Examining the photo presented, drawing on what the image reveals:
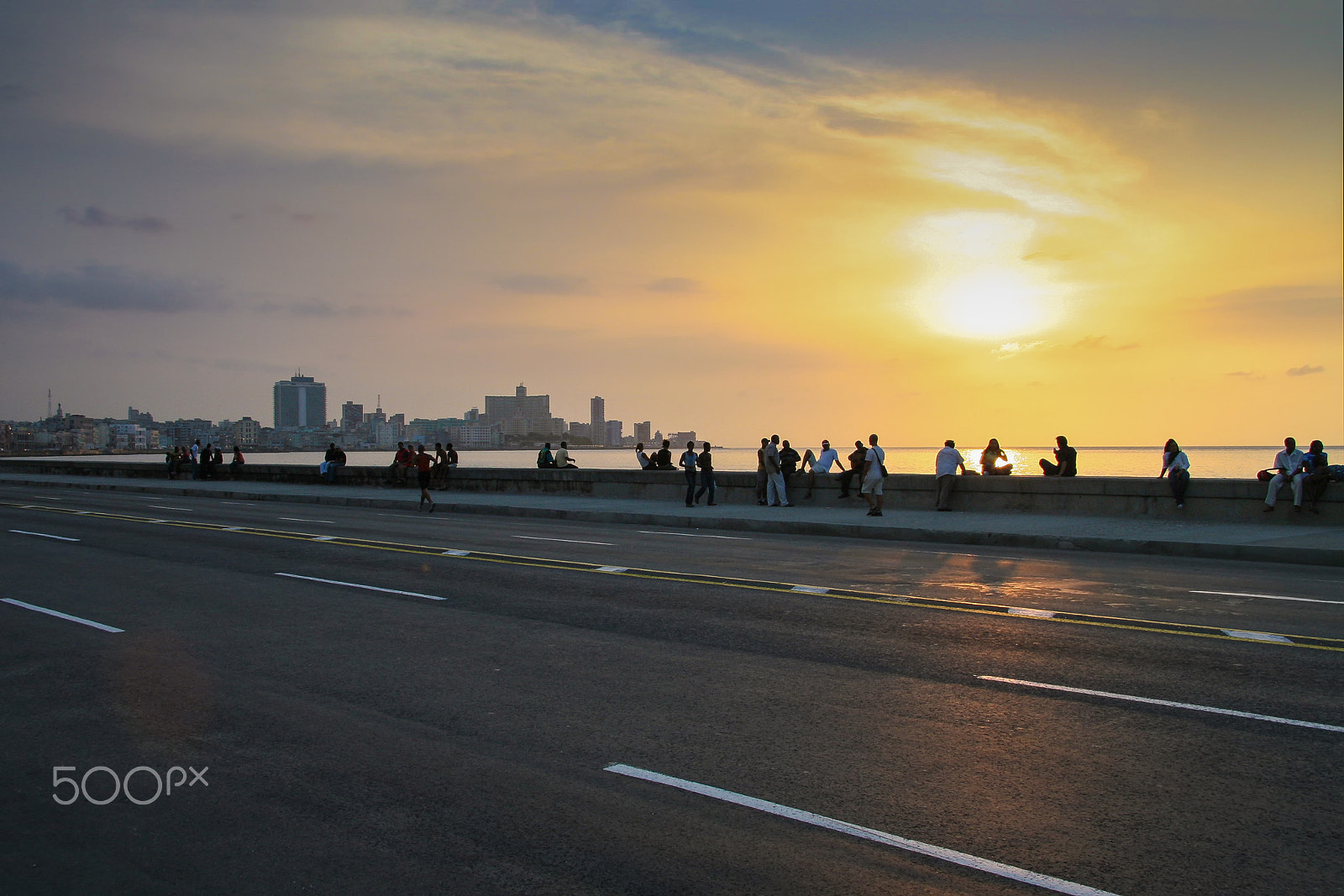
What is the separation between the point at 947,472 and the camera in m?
23.0

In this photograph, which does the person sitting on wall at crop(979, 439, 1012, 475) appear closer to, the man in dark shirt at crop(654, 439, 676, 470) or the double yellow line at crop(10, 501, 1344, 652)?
the man in dark shirt at crop(654, 439, 676, 470)

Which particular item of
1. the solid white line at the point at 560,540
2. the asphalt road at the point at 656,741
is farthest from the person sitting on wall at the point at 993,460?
the asphalt road at the point at 656,741

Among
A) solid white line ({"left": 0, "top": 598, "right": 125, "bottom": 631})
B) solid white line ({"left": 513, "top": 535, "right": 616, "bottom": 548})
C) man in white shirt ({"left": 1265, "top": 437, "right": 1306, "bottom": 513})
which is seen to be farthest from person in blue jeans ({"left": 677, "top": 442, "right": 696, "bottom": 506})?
solid white line ({"left": 0, "top": 598, "right": 125, "bottom": 631})

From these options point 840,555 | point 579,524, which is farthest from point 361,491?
point 840,555

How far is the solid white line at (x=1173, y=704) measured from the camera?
603 centimetres

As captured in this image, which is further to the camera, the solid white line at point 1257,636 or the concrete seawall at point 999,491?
the concrete seawall at point 999,491

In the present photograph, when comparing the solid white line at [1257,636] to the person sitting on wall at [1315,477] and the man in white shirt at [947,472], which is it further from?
the man in white shirt at [947,472]

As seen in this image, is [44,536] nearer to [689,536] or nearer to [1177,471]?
[689,536]

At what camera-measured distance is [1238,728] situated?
5.95 m

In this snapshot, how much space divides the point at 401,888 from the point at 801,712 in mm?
3096

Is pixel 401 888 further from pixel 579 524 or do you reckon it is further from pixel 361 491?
pixel 361 491

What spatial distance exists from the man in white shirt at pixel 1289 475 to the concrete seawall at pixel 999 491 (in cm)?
18

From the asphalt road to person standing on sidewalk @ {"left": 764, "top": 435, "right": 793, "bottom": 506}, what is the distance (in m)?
13.9

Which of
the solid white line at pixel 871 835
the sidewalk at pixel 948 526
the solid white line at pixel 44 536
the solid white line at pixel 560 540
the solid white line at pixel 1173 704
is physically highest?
the sidewalk at pixel 948 526
